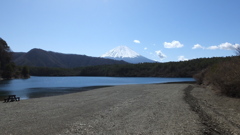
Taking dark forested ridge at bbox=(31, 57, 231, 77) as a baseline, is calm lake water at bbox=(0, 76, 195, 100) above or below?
below

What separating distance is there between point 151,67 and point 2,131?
171 meters

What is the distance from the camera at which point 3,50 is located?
123438 millimetres

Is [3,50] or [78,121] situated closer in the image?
[78,121]

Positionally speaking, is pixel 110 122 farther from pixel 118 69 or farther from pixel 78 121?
pixel 118 69

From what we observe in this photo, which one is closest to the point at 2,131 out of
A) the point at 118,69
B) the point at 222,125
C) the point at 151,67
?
the point at 222,125

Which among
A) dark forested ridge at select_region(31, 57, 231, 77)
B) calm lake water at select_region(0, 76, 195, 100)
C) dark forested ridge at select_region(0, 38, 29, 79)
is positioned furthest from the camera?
dark forested ridge at select_region(31, 57, 231, 77)

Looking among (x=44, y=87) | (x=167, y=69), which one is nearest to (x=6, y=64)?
(x=44, y=87)

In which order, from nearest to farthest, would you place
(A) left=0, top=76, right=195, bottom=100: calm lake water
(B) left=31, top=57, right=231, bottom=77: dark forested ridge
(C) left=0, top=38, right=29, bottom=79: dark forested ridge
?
(A) left=0, top=76, right=195, bottom=100: calm lake water < (C) left=0, top=38, right=29, bottom=79: dark forested ridge < (B) left=31, top=57, right=231, bottom=77: dark forested ridge

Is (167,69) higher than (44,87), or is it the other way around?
(167,69)

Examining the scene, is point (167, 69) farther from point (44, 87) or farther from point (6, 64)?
point (44, 87)

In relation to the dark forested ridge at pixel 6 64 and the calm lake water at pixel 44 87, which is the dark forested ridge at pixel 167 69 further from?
the dark forested ridge at pixel 6 64

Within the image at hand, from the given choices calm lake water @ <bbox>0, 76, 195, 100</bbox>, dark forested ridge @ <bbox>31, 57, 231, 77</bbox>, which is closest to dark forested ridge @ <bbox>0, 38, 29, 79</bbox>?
calm lake water @ <bbox>0, 76, 195, 100</bbox>

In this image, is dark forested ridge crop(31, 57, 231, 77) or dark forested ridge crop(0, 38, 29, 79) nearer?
dark forested ridge crop(0, 38, 29, 79)

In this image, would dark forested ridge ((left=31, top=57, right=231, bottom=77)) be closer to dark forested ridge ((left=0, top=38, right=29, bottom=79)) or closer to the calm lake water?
the calm lake water
